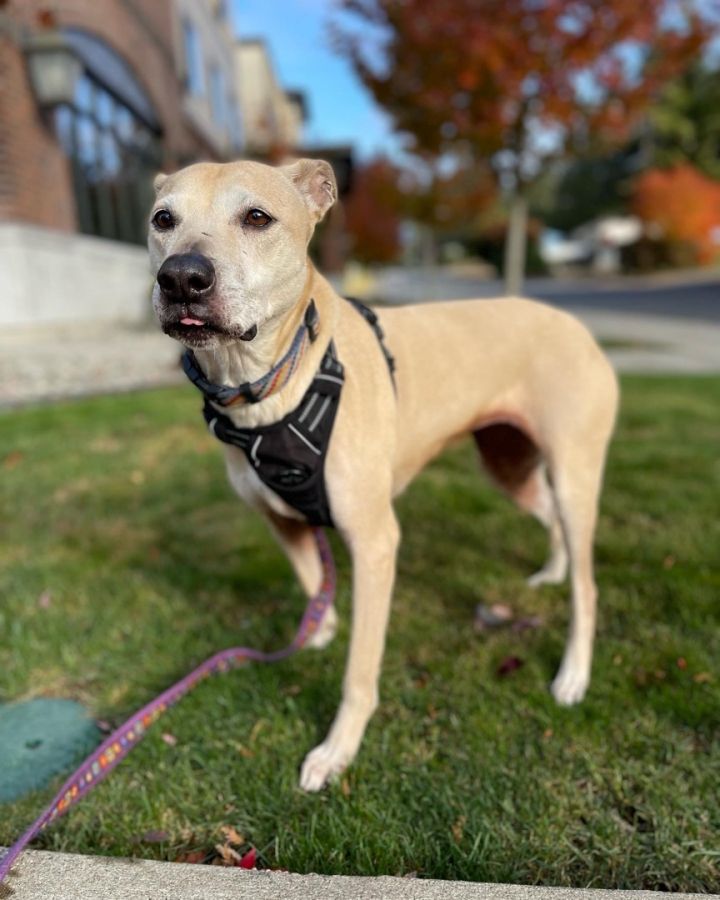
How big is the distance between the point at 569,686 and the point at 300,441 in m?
1.37

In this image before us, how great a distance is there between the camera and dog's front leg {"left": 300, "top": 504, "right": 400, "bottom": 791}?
2311mm

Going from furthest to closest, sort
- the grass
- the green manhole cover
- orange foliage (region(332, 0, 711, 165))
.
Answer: orange foliage (region(332, 0, 711, 165)), the green manhole cover, the grass

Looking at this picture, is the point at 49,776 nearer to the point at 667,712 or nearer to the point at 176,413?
the point at 667,712

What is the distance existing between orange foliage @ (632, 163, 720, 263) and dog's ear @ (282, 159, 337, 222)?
154ft

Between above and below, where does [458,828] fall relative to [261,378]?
below

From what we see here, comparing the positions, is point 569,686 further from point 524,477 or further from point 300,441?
point 300,441

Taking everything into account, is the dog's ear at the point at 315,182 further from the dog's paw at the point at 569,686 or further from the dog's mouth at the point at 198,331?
the dog's paw at the point at 569,686

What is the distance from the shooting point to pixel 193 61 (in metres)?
23.8

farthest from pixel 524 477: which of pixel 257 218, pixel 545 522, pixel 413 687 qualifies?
pixel 257 218

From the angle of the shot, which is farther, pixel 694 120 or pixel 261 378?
pixel 694 120

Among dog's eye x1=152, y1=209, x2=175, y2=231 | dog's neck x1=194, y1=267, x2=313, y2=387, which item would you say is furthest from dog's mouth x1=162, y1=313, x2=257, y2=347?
dog's eye x1=152, y1=209, x2=175, y2=231

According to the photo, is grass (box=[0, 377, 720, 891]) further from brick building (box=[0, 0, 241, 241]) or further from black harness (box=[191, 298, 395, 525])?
brick building (box=[0, 0, 241, 241])

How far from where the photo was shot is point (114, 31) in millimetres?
14086

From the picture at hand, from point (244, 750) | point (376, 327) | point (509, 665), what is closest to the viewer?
point (244, 750)
